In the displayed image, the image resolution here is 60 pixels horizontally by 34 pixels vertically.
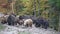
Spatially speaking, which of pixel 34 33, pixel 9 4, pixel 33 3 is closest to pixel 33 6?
pixel 33 3

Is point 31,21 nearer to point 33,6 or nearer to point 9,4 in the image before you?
point 33,6

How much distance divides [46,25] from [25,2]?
12.8 feet

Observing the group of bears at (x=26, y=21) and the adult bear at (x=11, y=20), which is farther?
the adult bear at (x=11, y=20)

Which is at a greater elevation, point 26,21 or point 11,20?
point 26,21

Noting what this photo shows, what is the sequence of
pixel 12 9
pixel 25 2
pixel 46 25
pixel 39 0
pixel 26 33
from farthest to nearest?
1. pixel 12 9
2. pixel 25 2
3. pixel 39 0
4. pixel 46 25
5. pixel 26 33

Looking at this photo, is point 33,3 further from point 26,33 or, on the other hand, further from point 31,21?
point 26,33

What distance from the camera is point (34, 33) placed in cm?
961

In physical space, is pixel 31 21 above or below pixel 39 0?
below

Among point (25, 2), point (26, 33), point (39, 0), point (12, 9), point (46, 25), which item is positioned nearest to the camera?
point (26, 33)

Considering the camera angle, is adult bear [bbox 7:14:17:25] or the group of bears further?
adult bear [bbox 7:14:17:25]

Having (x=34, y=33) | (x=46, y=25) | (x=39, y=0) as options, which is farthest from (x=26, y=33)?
(x=39, y=0)

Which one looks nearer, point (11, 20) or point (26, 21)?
point (26, 21)

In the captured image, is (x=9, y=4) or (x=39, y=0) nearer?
(x=39, y=0)

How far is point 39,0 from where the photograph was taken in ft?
46.2
